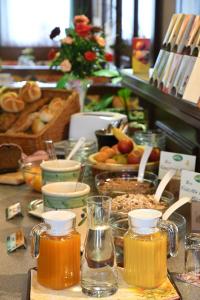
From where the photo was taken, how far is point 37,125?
254cm

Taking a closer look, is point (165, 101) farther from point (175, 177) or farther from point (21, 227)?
point (21, 227)

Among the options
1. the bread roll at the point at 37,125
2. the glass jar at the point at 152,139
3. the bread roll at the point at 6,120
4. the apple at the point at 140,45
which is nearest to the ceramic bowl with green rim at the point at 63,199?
the glass jar at the point at 152,139

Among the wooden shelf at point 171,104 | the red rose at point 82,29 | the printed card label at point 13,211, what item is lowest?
the printed card label at point 13,211

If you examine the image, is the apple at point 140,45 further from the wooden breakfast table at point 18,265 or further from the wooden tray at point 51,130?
the wooden breakfast table at point 18,265

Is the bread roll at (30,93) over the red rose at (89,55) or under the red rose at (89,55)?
under

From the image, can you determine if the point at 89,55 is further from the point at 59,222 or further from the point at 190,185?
the point at 59,222

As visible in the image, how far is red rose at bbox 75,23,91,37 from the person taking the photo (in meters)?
2.99

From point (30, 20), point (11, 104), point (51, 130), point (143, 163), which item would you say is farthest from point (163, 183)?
point (30, 20)

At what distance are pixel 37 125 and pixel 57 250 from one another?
141 centimetres

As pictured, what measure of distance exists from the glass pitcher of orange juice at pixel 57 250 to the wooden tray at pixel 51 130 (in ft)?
4.07

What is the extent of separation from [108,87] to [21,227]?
3.39 m

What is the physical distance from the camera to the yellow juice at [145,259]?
1.17 metres

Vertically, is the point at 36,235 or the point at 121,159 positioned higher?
the point at 36,235

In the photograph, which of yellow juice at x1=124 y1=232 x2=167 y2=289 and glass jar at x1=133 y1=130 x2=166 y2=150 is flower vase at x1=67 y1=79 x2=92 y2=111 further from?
yellow juice at x1=124 y1=232 x2=167 y2=289
